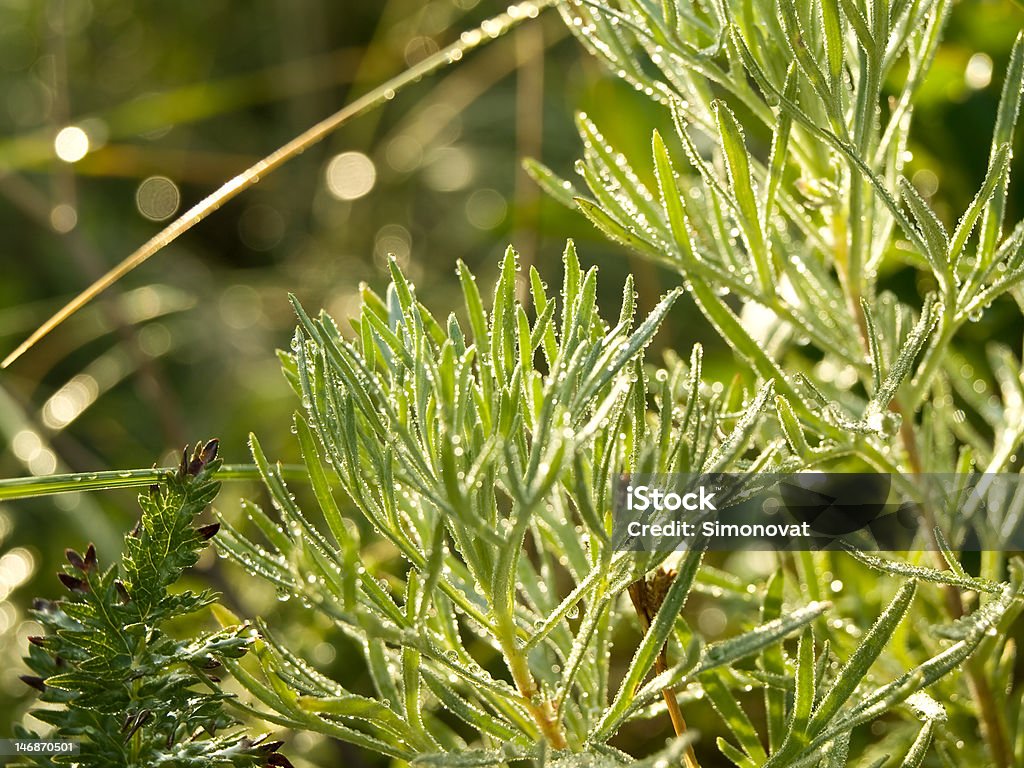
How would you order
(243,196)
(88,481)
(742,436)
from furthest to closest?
(243,196) < (88,481) < (742,436)

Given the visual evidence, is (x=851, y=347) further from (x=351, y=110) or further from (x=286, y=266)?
(x=286, y=266)

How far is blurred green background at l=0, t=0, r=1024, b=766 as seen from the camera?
2.92 feet

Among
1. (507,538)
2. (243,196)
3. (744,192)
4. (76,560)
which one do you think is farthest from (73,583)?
(243,196)

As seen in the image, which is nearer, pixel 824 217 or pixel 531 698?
pixel 531 698

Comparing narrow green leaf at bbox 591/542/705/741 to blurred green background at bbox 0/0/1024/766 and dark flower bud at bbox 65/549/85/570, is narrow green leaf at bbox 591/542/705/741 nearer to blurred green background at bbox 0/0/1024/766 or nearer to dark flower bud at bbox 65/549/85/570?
dark flower bud at bbox 65/549/85/570

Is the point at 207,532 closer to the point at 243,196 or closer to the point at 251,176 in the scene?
the point at 251,176

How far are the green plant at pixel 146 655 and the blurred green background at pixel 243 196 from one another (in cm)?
42

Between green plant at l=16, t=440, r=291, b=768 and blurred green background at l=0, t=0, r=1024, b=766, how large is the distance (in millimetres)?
420

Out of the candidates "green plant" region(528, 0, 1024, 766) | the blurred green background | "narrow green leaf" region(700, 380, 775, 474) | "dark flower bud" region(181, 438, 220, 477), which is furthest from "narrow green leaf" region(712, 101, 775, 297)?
the blurred green background

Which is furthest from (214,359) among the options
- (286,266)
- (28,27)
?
(28,27)

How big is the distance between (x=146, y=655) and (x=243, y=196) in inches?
48.0

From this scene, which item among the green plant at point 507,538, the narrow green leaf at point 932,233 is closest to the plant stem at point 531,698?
the green plant at point 507,538

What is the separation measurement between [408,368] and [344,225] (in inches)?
43.2

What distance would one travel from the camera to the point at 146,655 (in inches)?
14.6
